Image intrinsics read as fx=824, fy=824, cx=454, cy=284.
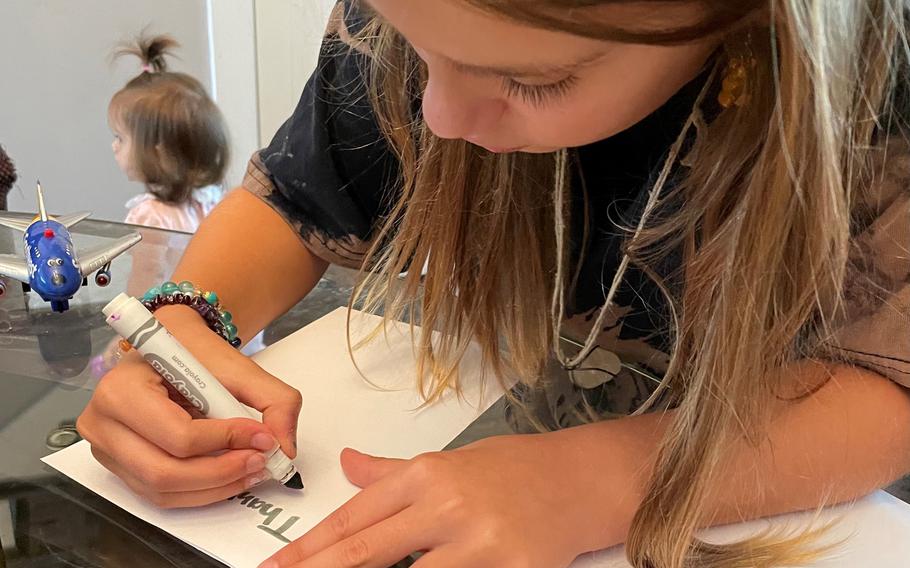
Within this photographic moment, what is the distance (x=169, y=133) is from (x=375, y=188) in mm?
1233

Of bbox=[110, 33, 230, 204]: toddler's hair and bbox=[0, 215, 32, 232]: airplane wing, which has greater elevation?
bbox=[0, 215, 32, 232]: airplane wing

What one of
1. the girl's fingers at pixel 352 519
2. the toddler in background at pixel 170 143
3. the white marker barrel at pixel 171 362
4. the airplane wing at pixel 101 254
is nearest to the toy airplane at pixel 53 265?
the airplane wing at pixel 101 254

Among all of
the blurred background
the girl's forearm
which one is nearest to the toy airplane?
the girl's forearm

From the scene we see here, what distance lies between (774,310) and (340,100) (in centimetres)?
36

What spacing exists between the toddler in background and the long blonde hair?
1.20 metres

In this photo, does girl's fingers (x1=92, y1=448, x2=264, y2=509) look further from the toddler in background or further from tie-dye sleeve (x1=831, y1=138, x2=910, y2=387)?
the toddler in background

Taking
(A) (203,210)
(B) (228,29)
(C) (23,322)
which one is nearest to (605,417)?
(C) (23,322)

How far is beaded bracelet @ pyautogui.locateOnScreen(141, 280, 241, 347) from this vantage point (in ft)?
1.79

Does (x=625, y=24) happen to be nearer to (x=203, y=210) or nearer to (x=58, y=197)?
(x=203, y=210)

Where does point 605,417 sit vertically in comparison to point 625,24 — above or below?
below

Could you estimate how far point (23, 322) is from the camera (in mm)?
655

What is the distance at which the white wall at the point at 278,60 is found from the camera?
184 centimetres

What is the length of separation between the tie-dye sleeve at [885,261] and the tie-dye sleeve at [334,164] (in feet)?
1.09

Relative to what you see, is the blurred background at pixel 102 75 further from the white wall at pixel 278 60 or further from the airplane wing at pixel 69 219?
the airplane wing at pixel 69 219
